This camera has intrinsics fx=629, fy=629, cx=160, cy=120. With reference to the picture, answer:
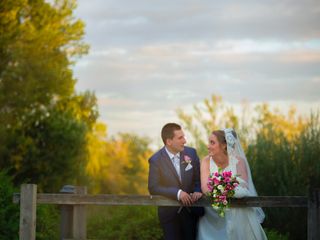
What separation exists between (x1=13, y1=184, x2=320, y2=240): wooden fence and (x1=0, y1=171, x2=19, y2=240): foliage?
1.23 metres

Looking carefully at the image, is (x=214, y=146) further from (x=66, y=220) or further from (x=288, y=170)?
(x=288, y=170)

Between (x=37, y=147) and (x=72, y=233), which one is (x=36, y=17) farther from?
(x=72, y=233)

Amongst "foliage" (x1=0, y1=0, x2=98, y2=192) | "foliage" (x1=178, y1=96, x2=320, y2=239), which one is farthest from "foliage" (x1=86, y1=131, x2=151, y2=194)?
"foliage" (x1=178, y1=96, x2=320, y2=239)

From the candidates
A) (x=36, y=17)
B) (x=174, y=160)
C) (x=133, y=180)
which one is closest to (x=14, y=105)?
(x=36, y=17)

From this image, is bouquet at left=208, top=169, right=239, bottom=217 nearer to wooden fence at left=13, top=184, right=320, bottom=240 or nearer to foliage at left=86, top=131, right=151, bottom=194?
wooden fence at left=13, top=184, right=320, bottom=240

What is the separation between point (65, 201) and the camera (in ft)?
27.3

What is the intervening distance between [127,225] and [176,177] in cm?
520

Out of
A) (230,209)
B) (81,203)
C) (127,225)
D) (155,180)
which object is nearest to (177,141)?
(155,180)

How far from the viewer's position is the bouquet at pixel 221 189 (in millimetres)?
6973

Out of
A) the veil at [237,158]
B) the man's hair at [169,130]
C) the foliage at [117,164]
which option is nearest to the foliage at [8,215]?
the man's hair at [169,130]

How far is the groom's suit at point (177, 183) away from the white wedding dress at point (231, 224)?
5.9 inches

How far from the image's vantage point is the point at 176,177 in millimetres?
7523

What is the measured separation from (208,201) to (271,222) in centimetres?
709

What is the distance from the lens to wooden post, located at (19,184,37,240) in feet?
27.0
